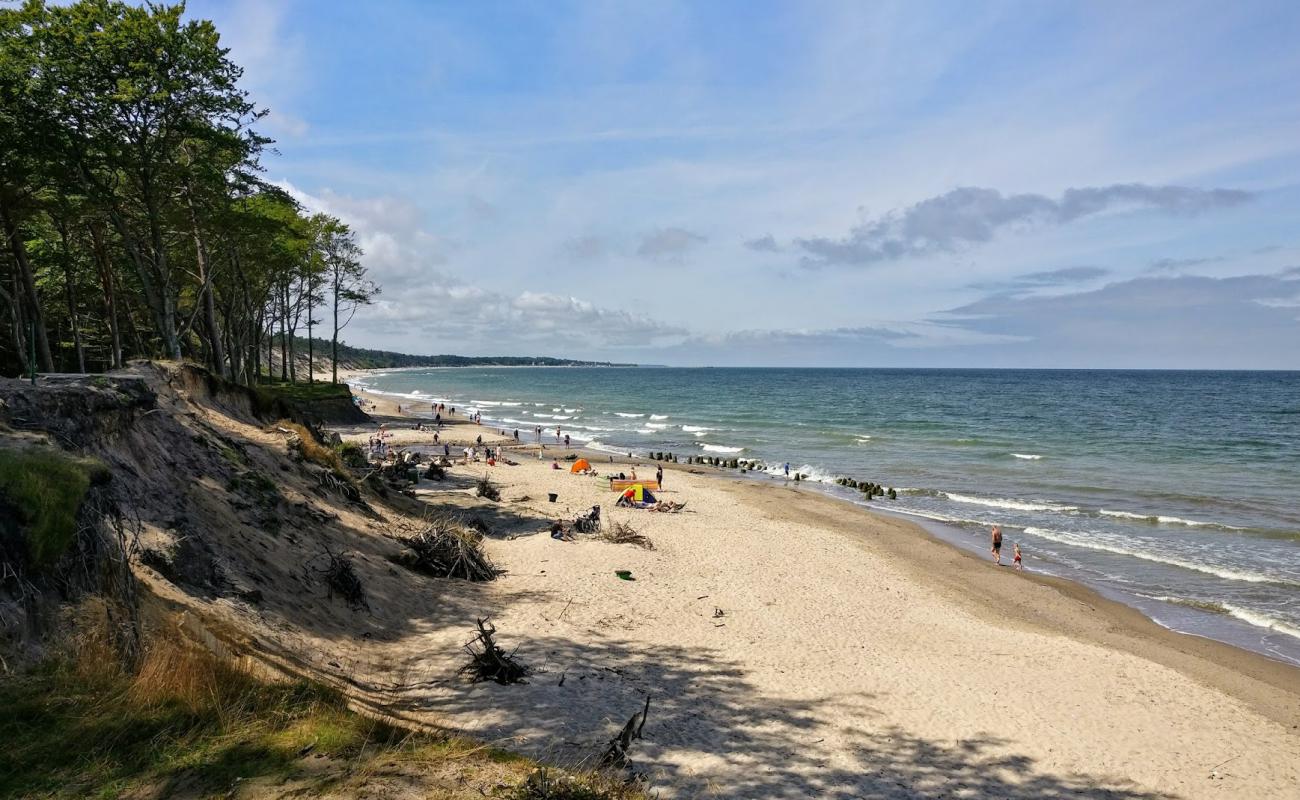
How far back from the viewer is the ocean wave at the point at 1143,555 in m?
18.4

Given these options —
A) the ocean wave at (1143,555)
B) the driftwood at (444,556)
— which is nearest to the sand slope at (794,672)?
the driftwood at (444,556)

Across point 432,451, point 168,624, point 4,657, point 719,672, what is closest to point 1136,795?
point 719,672

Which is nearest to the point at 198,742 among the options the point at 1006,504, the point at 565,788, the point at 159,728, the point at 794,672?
the point at 159,728

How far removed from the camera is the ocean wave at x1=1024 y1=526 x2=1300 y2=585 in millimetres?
18422

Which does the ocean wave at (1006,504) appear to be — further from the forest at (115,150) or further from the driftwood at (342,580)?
the forest at (115,150)

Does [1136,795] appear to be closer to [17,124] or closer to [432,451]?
[17,124]

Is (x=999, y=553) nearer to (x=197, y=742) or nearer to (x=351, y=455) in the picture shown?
(x=351, y=455)

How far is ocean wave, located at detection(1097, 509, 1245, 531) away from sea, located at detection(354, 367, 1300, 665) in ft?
0.40

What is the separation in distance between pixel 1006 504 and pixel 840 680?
21304 mm

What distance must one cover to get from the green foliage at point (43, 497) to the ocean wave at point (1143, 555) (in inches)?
966

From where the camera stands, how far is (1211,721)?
35.0 ft

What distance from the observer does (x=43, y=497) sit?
20.4ft

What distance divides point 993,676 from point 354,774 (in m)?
10.8

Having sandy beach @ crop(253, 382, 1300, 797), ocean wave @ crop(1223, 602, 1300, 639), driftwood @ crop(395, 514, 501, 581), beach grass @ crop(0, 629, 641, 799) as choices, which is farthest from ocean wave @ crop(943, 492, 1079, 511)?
beach grass @ crop(0, 629, 641, 799)
